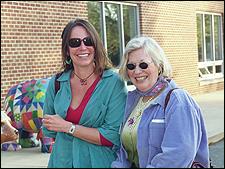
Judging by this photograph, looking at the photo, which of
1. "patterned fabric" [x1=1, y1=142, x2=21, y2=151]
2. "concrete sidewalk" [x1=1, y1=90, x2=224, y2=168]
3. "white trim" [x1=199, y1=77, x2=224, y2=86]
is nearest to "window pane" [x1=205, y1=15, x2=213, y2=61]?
"white trim" [x1=199, y1=77, x2=224, y2=86]

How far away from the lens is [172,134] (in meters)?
2.34

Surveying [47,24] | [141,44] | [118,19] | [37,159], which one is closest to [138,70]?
[141,44]

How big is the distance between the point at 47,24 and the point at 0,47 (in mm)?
1541

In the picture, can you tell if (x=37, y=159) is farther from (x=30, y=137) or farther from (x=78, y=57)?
(x=78, y=57)

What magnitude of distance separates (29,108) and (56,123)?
15.1 ft

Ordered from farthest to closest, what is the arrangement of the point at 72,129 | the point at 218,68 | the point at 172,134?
the point at 218,68, the point at 72,129, the point at 172,134

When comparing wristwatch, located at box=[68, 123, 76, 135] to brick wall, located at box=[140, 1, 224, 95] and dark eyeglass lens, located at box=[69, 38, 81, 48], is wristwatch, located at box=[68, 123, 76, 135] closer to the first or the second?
dark eyeglass lens, located at box=[69, 38, 81, 48]

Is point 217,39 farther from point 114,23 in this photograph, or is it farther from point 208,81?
point 114,23

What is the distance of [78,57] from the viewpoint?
111 inches

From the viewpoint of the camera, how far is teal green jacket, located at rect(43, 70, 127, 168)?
272 centimetres

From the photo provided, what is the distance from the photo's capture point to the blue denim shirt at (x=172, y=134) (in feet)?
7.64

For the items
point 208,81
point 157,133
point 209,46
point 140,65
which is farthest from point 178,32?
point 157,133

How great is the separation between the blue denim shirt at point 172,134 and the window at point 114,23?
30.8 ft

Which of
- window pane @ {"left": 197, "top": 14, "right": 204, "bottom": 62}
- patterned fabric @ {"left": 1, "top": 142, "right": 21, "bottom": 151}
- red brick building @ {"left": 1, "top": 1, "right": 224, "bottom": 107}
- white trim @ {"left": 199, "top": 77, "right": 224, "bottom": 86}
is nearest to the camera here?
patterned fabric @ {"left": 1, "top": 142, "right": 21, "bottom": 151}
